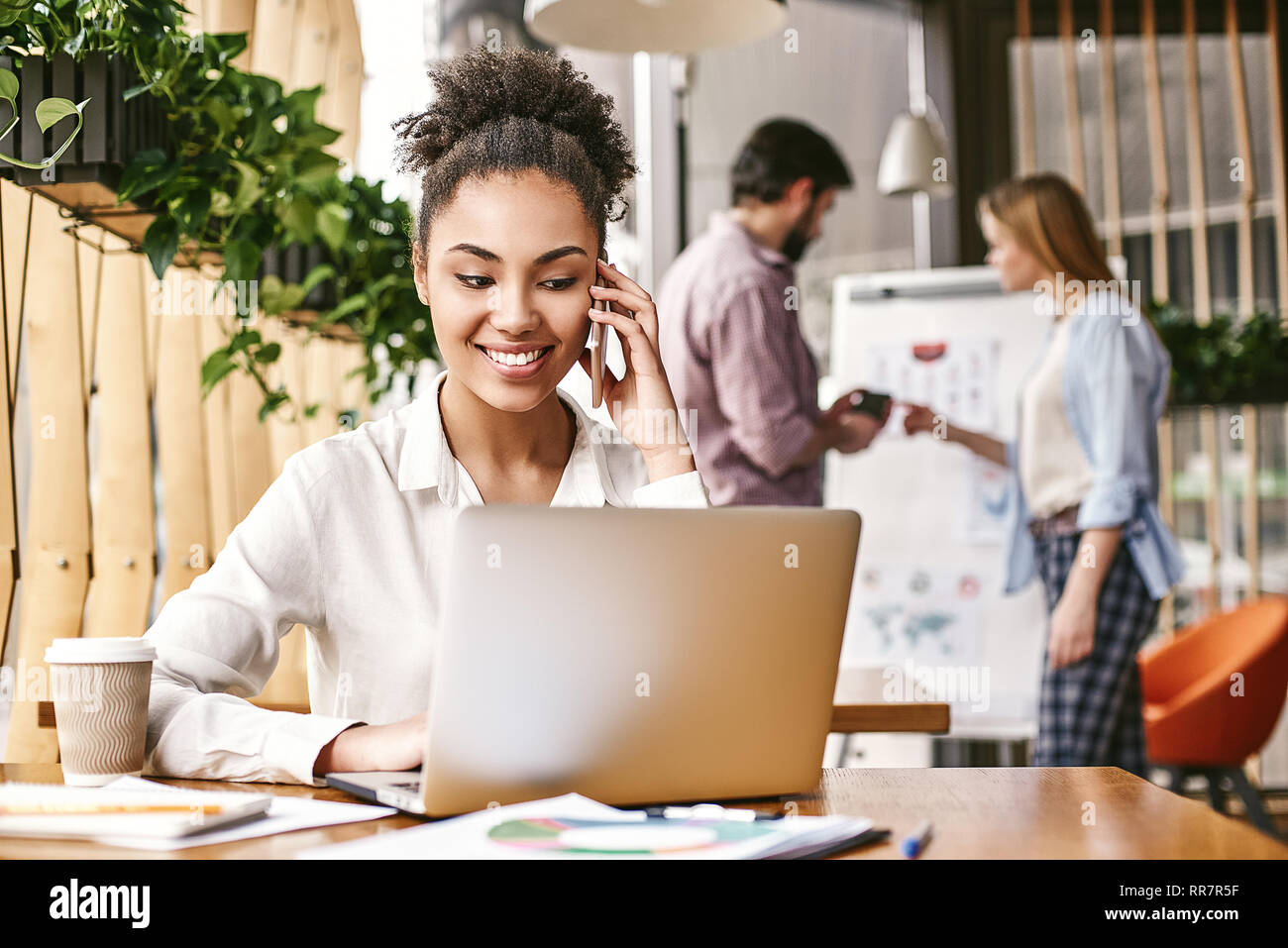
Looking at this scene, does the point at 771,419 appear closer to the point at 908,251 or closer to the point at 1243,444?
the point at 908,251

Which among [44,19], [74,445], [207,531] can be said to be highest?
[44,19]

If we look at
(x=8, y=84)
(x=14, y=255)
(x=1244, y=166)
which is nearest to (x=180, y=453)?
(x=14, y=255)

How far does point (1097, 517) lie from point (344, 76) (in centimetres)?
235

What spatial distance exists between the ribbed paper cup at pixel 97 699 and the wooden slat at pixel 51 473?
0.83 meters

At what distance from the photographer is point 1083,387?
10.5ft

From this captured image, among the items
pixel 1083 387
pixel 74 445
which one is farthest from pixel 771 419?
pixel 74 445

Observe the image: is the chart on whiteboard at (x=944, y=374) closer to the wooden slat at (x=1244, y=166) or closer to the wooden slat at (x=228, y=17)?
the wooden slat at (x=1244, y=166)

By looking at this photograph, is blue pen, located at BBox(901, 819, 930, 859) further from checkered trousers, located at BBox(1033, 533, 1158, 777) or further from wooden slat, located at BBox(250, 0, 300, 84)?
wooden slat, located at BBox(250, 0, 300, 84)

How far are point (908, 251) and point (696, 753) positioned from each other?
14.0ft

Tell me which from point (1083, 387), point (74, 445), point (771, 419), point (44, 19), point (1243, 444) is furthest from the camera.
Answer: point (1243, 444)

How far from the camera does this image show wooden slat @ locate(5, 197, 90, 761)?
185 cm

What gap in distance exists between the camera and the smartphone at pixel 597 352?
4.98ft

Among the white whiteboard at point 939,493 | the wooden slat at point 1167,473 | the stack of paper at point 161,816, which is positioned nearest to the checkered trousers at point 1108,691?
the white whiteboard at point 939,493

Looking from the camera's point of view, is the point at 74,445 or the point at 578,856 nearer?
the point at 578,856
